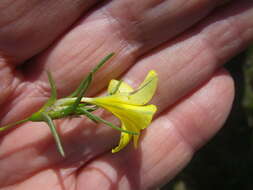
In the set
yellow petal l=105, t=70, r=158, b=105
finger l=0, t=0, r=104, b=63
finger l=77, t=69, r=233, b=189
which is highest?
finger l=0, t=0, r=104, b=63

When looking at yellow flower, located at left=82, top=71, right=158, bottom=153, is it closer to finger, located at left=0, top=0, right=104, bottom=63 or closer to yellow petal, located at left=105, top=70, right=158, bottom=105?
yellow petal, located at left=105, top=70, right=158, bottom=105

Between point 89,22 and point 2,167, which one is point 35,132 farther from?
point 89,22

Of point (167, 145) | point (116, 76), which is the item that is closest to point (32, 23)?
point (116, 76)

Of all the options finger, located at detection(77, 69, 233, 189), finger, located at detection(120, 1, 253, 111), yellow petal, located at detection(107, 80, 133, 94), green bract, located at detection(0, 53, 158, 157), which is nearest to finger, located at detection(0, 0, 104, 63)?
green bract, located at detection(0, 53, 158, 157)

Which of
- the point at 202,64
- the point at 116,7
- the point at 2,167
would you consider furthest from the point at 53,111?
the point at 202,64

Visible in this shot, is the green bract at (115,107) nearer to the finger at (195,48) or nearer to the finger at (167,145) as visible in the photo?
the finger at (195,48)

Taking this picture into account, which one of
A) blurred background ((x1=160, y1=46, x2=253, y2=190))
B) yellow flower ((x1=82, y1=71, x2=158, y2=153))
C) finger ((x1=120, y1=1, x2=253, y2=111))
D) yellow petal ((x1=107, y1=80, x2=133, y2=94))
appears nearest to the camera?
yellow flower ((x1=82, y1=71, x2=158, y2=153))

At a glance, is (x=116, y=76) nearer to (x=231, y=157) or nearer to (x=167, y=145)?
(x=167, y=145)
